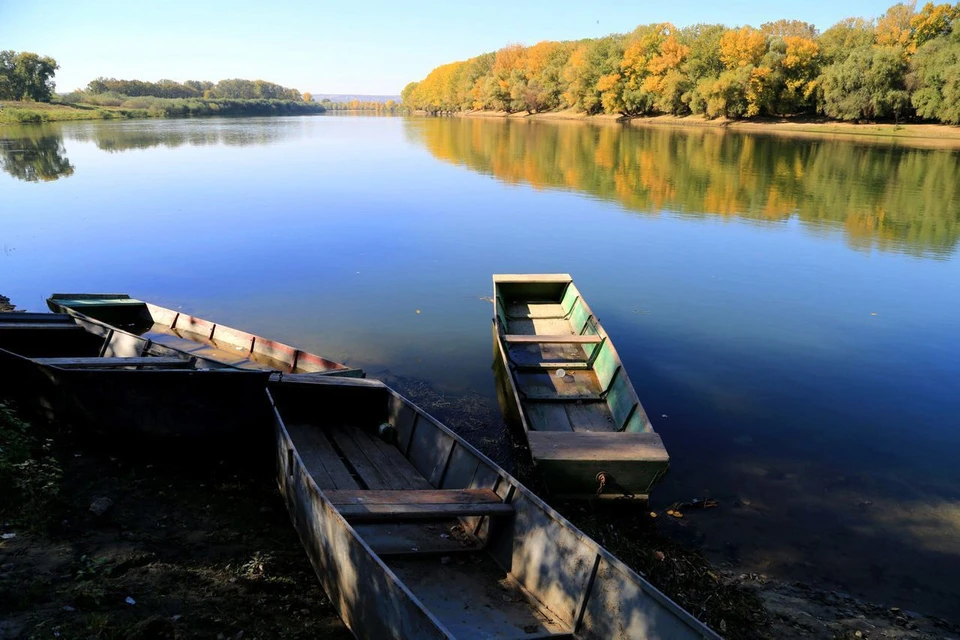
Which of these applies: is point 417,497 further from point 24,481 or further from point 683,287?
point 683,287

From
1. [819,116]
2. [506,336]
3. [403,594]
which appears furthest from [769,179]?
[819,116]

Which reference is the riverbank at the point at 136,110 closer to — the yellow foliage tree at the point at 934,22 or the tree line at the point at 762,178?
the tree line at the point at 762,178

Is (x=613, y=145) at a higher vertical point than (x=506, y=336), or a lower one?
higher

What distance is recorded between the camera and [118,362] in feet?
30.7

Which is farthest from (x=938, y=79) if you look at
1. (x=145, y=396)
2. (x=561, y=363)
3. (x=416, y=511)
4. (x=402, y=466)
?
(x=145, y=396)

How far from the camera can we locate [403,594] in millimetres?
4684

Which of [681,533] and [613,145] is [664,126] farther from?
[681,533]

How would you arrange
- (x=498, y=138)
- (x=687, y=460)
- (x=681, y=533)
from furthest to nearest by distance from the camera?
1. (x=498, y=138)
2. (x=687, y=460)
3. (x=681, y=533)

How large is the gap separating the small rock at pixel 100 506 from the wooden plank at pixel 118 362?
2495mm

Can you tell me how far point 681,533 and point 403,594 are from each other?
4634 millimetres

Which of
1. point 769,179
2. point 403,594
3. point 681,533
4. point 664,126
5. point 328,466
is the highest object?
point 664,126

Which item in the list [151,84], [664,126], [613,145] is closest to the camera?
[613,145]

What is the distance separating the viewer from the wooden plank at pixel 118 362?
9.11m

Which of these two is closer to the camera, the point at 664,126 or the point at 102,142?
the point at 102,142
